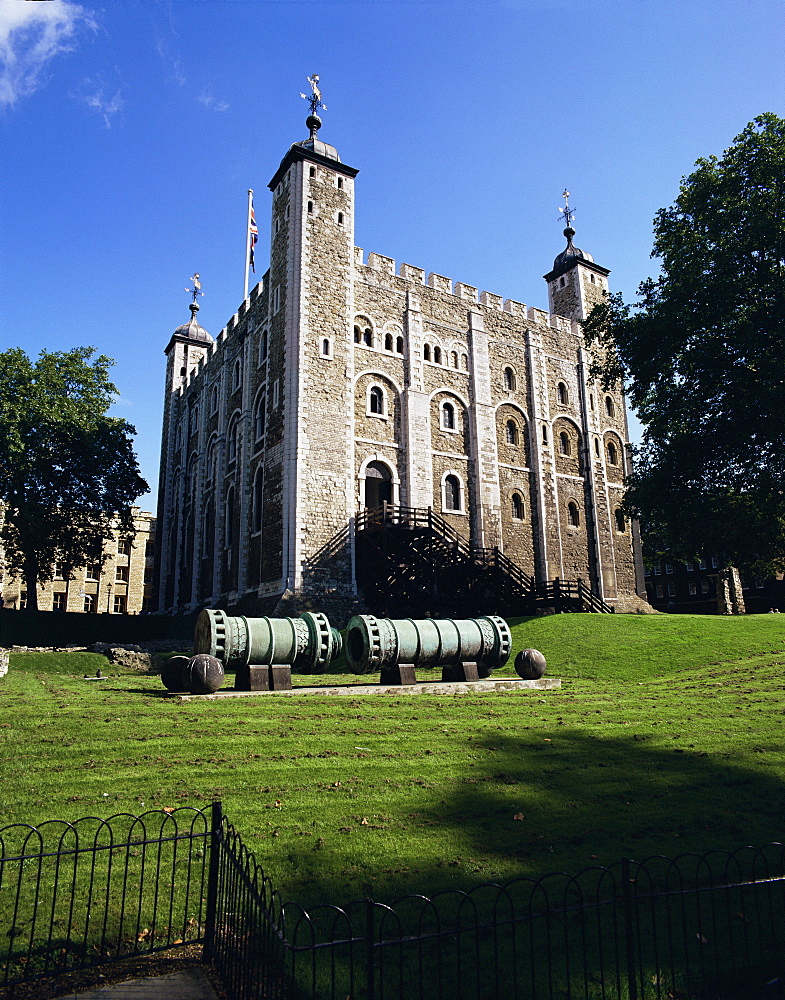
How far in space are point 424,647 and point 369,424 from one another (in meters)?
15.3

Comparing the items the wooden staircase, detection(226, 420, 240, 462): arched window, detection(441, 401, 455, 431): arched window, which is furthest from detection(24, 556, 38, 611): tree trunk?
detection(441, 401, 455, 431): arched window

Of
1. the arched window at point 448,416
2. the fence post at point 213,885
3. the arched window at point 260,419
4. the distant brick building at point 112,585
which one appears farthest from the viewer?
the distant brick building at point 112,585

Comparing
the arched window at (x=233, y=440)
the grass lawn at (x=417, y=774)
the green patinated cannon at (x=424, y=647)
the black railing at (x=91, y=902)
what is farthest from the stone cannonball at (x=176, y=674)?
the arched window at (x=233, y=440)

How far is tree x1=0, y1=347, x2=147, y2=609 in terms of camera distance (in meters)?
31.0

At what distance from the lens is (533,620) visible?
79.9ft

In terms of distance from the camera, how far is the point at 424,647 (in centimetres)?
1547

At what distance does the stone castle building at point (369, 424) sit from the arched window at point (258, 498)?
0.14 metres

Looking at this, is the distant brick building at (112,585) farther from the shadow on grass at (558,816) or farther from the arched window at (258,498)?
the shadow on grass at (558,816)

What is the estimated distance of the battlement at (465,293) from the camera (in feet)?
103

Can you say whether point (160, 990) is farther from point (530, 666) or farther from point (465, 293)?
point (465, 293)

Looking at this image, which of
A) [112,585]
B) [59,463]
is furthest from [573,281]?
[112,585]

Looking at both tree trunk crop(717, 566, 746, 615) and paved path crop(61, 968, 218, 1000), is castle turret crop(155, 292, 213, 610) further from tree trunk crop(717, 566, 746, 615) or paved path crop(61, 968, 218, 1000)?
paved path crop(61, 968, 218, 1000)

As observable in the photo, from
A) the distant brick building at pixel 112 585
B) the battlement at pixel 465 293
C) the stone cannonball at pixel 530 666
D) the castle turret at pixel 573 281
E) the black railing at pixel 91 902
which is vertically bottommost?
the black railing at pixel 91 902

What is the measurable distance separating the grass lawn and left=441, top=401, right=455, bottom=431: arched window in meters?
19.1
